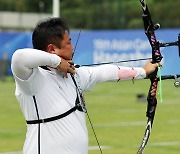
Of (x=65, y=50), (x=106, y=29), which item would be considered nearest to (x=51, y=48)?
(x=65, y=50)

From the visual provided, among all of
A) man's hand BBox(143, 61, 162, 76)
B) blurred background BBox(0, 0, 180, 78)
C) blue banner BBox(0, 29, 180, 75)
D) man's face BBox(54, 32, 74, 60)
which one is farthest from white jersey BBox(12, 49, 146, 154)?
blue banner BBox(0, 29, 180, 75)

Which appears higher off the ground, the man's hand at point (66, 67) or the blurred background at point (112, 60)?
the man's hand at point (66, 67)

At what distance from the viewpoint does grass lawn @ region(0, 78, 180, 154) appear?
11969 mm

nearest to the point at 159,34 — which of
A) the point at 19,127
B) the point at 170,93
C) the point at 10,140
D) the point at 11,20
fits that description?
the point at 170,93

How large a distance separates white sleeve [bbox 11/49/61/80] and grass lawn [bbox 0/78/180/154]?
628cm

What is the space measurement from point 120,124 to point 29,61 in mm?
10638

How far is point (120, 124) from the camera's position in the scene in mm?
15477

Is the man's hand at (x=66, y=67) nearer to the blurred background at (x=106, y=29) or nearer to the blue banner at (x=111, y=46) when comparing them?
the blurred background at (x=106, y=29)

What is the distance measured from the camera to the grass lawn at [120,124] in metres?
12.0

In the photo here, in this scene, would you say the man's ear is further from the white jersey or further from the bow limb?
the bow limb

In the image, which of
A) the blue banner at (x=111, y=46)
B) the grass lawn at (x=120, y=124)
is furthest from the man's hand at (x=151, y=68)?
the blue banner at (x=111, y=46)

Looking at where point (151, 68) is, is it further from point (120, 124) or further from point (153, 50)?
point (120, 124)

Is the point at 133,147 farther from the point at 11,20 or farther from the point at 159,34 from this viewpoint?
the point at 11,20

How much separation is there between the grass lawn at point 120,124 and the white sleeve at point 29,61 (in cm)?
628
